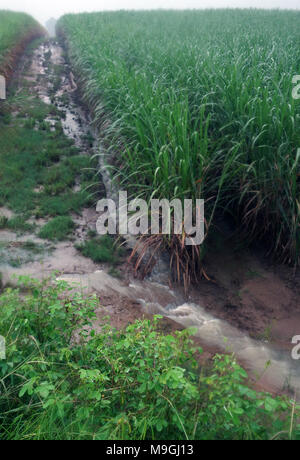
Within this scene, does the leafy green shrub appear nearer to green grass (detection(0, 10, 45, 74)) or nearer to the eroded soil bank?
the eroded soil bank

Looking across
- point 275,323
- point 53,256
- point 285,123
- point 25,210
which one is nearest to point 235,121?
point 285,123

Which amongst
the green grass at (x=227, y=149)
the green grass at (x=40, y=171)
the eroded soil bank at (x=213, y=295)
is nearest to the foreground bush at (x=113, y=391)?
the eroded soil bank at (x=213, y=295)

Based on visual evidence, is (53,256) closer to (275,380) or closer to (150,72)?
(275,380)

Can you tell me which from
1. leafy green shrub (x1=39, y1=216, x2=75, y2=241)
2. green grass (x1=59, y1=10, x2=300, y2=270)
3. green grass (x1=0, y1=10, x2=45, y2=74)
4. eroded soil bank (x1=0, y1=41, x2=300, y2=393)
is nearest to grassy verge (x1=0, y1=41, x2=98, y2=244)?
leafy green shrub (x1=39, y1=216, x2=75, y2=241)

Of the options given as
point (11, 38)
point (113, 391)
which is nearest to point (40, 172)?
point (113, 391)

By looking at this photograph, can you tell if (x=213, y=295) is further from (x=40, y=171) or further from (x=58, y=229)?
(x=40, y=171)

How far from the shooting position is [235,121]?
4027mm

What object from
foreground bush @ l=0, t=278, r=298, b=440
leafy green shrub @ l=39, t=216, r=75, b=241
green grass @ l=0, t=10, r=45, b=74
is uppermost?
green grass @ l=0, t=10, r=45, b=74

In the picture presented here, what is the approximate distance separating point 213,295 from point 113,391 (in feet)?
6.61

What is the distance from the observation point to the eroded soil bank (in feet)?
10.4

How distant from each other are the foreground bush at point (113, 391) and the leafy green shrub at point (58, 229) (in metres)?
2.02

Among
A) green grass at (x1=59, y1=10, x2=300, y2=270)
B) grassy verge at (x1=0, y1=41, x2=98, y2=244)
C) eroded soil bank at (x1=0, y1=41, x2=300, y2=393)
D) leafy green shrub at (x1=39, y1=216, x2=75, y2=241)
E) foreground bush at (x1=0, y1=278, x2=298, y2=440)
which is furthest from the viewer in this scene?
grassy verge at (x1=0, y1=41, x2=98, y2=244)

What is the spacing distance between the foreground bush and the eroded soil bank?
3.07 ft

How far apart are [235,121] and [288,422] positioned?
3.02 m
